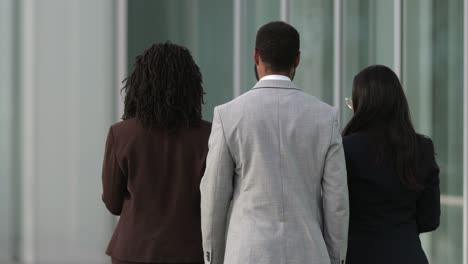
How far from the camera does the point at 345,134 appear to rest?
3.82 m

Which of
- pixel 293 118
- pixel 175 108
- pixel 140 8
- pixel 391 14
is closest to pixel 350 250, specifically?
pixel 293 118

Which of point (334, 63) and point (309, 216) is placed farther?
point (334, 63)

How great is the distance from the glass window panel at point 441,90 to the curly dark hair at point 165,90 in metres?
3.80

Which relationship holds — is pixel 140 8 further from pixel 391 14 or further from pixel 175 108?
pixel 175 108

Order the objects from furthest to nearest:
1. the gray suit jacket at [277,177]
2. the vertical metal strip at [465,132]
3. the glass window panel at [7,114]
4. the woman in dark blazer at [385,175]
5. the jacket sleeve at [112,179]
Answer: the glass window panel at [7,114] < the vertical metal strip at [465,132] < the jacket sleeve at [112,179] < the woman in dark blazer at [385,175] < the gray suit jacket at [277,177]

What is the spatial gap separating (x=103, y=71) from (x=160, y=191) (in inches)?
166

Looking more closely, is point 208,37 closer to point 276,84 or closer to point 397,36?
point 397,36

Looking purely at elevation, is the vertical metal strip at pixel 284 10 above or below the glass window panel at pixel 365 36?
above

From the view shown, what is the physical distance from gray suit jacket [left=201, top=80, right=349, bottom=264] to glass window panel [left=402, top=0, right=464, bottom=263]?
3.91 metres

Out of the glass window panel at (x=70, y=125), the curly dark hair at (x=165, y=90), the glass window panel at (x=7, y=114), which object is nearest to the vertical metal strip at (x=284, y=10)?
the glass window panel at (x=70, y=125)

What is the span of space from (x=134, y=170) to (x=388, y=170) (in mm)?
1114

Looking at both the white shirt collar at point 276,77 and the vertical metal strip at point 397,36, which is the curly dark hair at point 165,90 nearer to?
the white shirt collar at point 276,77

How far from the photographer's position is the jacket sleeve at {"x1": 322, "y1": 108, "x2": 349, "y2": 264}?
11.0 feet

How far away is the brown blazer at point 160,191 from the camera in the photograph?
3.67 meters
